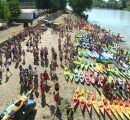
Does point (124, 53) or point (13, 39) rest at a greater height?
point (13, 39)

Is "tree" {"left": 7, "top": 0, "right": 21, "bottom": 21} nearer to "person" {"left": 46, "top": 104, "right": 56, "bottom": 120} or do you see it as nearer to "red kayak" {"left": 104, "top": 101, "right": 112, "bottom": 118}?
"person" {"left": 46, "top": 104, "right": 56, "bottom": 120}

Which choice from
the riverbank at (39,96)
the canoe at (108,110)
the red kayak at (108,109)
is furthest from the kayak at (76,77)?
the canoe at (108,110)

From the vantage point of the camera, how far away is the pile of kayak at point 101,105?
2788cm

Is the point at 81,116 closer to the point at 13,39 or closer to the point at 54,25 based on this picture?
the point at 13,39

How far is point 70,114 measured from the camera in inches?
1029

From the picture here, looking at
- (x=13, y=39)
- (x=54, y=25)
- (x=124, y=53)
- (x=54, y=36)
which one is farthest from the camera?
(x=54, y=25)

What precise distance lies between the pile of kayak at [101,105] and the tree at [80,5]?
73.7 meters

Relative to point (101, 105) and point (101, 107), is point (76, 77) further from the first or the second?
point (101, 107)

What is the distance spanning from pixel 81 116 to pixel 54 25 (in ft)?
123

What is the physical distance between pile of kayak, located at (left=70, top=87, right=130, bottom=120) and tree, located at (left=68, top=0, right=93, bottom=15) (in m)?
73.7

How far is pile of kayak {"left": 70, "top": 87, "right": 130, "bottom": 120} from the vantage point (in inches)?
1097

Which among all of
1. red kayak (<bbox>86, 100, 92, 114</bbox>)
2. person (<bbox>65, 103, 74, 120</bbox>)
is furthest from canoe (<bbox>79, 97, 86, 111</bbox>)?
person (<bbox>65, 103, 74, 120</bbox>)

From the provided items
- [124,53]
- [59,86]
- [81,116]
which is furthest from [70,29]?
[81,116]

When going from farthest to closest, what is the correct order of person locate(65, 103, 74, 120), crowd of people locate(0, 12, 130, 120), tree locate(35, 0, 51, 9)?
tree locate(35, 0, 51, 9), crowd of people locate(0, 12, 130, 120), person locate(65, 103, 74, 120)
